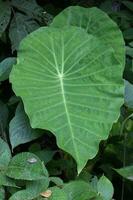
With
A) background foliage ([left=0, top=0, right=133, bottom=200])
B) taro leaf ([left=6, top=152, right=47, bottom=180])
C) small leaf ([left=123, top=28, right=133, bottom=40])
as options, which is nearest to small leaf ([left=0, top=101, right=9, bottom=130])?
background foliage ([left=0, top=0, right=133, bottom=200])

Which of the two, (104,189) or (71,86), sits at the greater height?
(71,86)

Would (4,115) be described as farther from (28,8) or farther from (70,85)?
(28,8)

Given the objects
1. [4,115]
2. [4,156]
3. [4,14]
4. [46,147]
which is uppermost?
[4,14]

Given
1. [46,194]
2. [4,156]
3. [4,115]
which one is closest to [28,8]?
[4,115]

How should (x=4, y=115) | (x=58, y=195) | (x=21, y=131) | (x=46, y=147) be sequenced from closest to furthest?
(x=58, y=195), (x=21, y=131), (x=4, y=115), (x=46, y=147)

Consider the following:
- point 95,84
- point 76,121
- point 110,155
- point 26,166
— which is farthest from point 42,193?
point 110,155

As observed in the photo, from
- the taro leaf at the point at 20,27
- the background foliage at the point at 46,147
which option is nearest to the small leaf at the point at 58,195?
the background foliage at the point at 46,147

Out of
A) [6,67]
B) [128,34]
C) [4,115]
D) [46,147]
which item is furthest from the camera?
[128,34]

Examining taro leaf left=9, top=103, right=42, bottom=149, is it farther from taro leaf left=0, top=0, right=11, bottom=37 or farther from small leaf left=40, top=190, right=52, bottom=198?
taro leaf left=0, top=0, right=11, bottom=37

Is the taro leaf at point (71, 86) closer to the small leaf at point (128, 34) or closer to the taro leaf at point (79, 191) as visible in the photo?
the taro leaf at point (79, 191)
